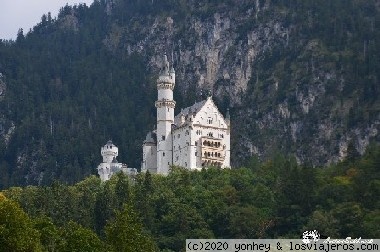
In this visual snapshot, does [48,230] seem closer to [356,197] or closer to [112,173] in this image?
[356,197]

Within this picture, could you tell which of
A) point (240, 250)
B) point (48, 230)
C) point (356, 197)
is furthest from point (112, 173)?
point (240, 250)

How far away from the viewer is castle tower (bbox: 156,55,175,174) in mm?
146375

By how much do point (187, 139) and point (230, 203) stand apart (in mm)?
19437

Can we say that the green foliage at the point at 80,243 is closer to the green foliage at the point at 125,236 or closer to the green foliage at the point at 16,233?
the green foliage at the point at 125,236

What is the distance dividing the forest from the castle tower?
11.2m

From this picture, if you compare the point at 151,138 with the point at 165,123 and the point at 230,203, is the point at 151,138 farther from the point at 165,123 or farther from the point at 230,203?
the point at 230,203

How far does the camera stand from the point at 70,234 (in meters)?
82.2

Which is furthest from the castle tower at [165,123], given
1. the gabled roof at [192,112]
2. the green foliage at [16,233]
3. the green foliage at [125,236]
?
the green foliage at [16,233]

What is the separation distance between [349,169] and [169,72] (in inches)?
1310

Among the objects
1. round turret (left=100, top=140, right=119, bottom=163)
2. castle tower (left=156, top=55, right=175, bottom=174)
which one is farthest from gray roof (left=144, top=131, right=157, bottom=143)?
round turret (left=100, top=140, right=119, bottom=163)

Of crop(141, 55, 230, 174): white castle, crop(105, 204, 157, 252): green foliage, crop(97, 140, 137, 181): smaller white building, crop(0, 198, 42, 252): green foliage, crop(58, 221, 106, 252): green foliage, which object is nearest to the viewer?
crop(0, 198, 42, 252): green foliage

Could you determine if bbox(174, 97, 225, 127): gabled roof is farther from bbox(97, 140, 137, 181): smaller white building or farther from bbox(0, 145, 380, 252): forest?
bbox(0, 145, 380, 252): forest

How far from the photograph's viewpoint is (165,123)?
148 meters

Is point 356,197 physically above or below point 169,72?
below
